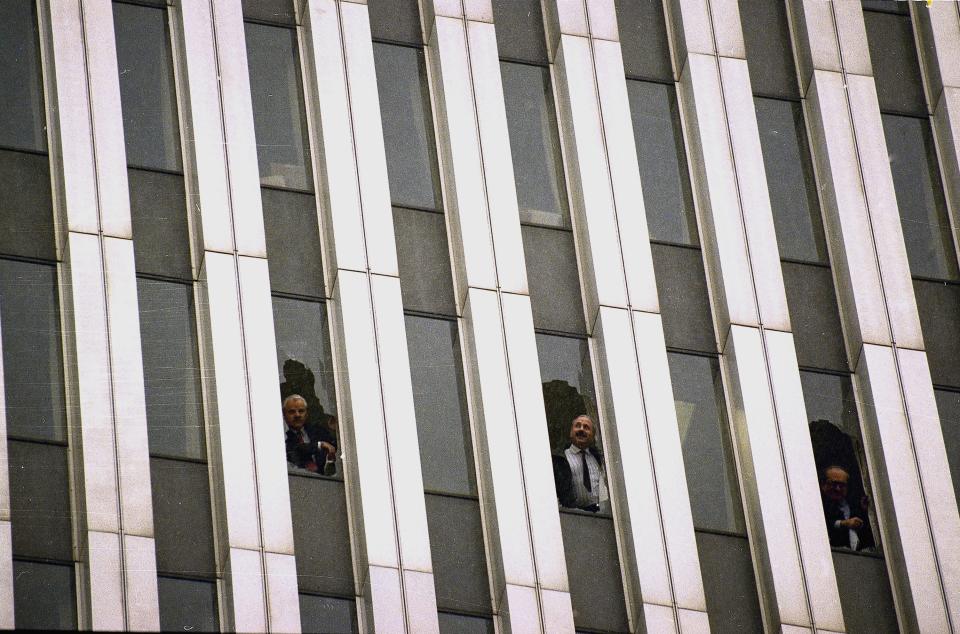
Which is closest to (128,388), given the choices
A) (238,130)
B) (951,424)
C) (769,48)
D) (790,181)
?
(238,130)

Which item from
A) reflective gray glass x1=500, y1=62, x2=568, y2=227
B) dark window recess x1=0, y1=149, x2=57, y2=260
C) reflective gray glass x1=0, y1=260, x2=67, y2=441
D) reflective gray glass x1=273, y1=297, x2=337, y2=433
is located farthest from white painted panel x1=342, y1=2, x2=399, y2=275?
reflective gray glass x1=0, y1=260, x2=67, y2=441

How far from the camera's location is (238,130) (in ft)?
63.8

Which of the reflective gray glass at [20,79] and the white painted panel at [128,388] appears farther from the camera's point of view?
the reflective gray glass at [20,79]

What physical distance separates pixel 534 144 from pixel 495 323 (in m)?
2.44

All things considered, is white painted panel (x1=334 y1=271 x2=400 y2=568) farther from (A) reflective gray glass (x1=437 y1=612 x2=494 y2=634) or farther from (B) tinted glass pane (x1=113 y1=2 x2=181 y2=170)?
(B) tinted glass pane (x1=113 y1=2 x2=181 y2=170)

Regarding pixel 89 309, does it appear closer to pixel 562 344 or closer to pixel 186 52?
pixel 186 52

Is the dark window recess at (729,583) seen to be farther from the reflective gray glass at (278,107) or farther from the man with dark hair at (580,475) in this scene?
the reflective gray glass at (278,107)

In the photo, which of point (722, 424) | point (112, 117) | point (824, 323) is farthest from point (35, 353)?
point (824, 323)

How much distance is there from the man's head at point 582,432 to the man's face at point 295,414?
288cm

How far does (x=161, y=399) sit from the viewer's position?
18188 millimetres

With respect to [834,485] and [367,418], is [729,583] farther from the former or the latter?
[367,418]

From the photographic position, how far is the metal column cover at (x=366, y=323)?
1805cm

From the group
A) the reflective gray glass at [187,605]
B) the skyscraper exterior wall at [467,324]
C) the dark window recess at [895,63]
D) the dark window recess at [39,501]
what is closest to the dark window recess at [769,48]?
the skyscraper exterior wall at [467,324]

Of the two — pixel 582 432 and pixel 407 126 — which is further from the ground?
pixel 407 126
